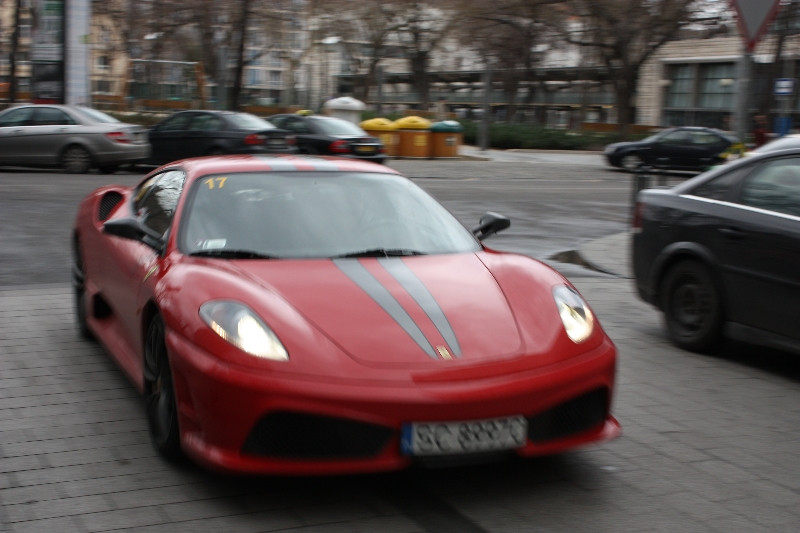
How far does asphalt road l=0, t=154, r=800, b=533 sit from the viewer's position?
391 cm

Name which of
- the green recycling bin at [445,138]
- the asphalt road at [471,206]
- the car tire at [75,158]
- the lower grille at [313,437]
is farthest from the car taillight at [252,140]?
the lower grille at [313,437]

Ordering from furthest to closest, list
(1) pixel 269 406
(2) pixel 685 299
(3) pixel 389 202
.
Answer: (2) pixel 685 299
(3) pixel 389 202
(1) pixel 269 406

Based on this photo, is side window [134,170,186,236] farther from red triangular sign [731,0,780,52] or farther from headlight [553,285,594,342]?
red triangular sign [731,0,780,52]

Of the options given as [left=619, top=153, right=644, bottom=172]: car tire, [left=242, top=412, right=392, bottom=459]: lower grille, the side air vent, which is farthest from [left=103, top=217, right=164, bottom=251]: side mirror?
[left=619, top=153, right=644, bottom=172]: car tire

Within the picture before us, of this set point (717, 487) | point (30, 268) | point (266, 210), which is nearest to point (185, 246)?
point (266, 210)

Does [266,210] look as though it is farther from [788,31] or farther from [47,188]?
[788,31]

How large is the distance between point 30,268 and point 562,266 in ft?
16.9

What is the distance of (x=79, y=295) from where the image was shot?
693cm

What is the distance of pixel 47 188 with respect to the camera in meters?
17.7

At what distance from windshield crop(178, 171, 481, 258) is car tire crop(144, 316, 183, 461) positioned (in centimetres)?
48

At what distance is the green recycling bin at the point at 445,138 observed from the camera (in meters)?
32.6

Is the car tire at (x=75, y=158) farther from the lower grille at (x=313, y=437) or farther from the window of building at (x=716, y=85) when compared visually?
the window of building at (x=716, y=85)

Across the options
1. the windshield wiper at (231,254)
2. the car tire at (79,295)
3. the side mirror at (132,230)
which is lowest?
the car tire at (79,295)

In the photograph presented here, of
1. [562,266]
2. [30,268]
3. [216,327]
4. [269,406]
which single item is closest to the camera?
[269,406]
